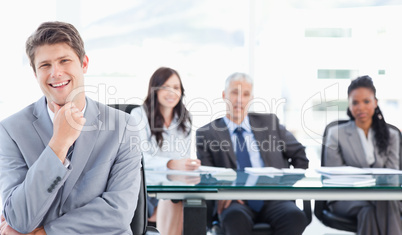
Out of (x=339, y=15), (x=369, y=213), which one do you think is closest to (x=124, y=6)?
(x=339, y=15)

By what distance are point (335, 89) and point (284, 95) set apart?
0.63m

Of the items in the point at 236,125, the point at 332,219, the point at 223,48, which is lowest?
the point at 332,219

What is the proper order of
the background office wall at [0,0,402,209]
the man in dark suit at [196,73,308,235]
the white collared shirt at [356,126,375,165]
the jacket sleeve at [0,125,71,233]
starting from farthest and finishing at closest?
the background office wall at [0,0,402,209], the white collared shirt at [356,126,375,165], the man in dark suit at [196,73,308,235], the jacket sleeve at [0,125,71,233]

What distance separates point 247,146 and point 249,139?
0.09 m

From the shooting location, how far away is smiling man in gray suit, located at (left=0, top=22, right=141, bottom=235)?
1365mm

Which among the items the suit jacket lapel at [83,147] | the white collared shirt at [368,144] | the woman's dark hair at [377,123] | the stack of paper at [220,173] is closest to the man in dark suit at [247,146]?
the stack of paper at [220,173]

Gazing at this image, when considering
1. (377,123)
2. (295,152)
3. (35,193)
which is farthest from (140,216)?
(377,123)

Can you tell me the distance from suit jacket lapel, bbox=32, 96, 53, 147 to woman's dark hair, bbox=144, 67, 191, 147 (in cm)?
175

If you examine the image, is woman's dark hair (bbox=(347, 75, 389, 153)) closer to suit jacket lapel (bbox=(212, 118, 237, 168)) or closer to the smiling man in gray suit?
suit jacket lapel (bbox=(212, 118, 237, 168))

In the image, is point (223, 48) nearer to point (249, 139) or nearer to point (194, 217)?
point (249, 139)

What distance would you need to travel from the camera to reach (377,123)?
10.7ft

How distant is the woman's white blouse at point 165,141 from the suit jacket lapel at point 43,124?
1502mm

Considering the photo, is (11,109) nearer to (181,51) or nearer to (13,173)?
(181,51)

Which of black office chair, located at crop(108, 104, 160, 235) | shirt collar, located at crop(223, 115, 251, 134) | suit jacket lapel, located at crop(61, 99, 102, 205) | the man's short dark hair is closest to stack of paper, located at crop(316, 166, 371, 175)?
shirt collar, located at crop(223, 115, 251, 134)
